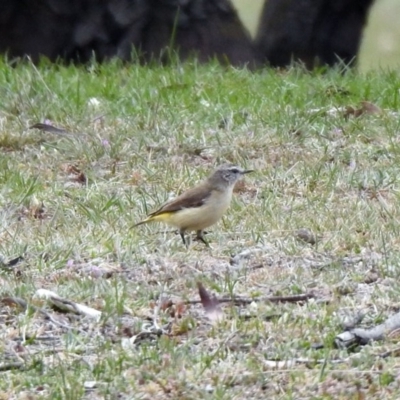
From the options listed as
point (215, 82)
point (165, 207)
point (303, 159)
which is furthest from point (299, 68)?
point (165, 207)

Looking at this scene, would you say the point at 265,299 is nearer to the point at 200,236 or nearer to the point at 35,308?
the point at 35,308

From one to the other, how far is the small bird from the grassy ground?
10 centimetres

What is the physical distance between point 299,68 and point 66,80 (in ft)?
7.24

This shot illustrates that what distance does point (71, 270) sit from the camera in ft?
21.6

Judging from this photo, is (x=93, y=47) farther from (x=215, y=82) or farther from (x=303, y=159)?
(x=303, y=159)

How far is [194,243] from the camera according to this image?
23.5ft

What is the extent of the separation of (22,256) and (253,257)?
1.19 m

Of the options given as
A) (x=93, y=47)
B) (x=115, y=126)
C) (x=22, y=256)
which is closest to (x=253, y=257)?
(x=22, y=256)

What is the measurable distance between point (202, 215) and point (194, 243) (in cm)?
17

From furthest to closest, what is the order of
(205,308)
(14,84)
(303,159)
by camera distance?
(14,84), (303,159), (205,308)

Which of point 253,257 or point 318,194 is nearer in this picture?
point 253,257

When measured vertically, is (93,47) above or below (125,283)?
below

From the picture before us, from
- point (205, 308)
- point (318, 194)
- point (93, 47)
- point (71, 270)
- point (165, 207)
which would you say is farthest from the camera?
point (93, 47)

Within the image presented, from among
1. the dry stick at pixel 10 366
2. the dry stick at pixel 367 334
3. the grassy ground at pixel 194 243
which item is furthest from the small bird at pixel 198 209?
the dry stick at pixel 10 366
